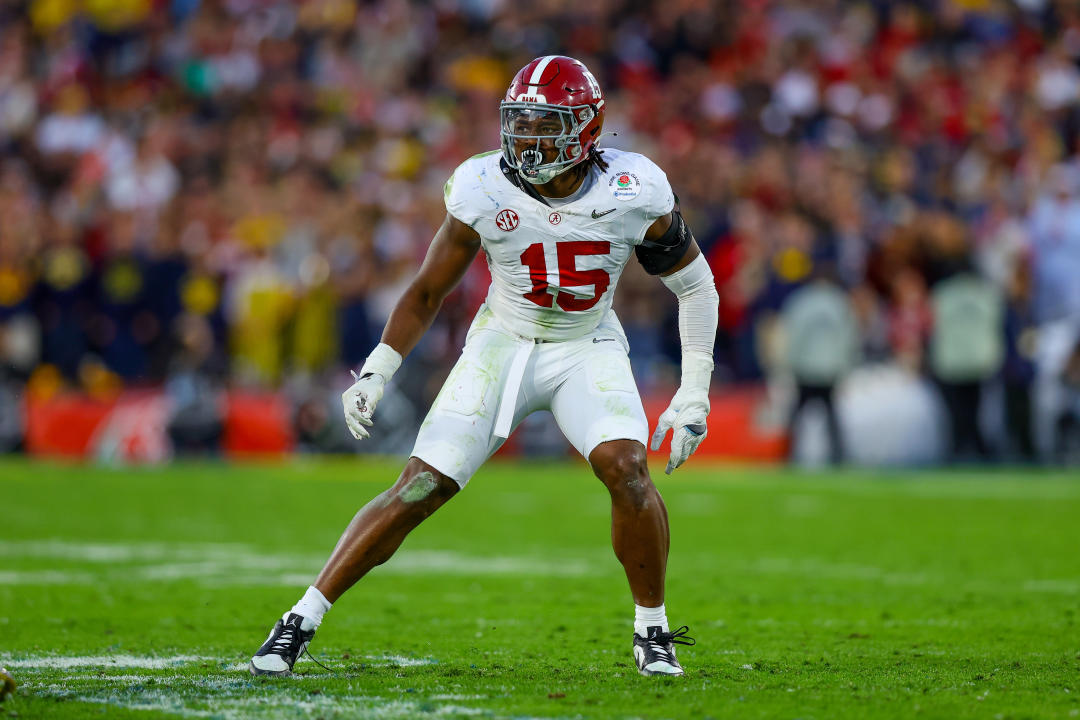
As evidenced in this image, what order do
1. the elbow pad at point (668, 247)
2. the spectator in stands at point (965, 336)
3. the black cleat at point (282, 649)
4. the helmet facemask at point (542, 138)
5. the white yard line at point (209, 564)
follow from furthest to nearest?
the spectator in stands at point (965, 336)
the white yard line at point (209, 564)
the elbow pad at point (668, 247)
the helmet facemask at point (542, 138)
the black cleat at point (282, 649)

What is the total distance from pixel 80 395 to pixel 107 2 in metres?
6.46

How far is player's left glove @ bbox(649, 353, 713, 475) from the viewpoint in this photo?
4.88m

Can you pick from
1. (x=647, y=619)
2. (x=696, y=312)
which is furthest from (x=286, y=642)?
(x=696, y=312)

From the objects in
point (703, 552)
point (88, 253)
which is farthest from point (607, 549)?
point (88, 253)

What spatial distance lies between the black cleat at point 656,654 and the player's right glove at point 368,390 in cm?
108

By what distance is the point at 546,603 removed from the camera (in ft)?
21.1

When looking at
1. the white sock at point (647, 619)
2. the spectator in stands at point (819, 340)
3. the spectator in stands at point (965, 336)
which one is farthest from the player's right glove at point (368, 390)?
the spectator in stands at point (965, 336)

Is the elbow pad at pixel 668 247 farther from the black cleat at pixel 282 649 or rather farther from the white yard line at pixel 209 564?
the white yard line at pixel 209 564

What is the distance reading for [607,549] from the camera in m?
8.63

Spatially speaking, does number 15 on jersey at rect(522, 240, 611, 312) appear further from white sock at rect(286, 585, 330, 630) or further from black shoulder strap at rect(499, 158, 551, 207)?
white sock at rect(286, 585, 330, 630)

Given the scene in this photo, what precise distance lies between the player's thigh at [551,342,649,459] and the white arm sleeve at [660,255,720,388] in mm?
246

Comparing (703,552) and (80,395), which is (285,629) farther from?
(80,395)

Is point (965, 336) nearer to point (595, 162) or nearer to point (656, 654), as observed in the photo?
point (595, 162)

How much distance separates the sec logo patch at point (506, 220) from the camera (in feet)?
16.0
